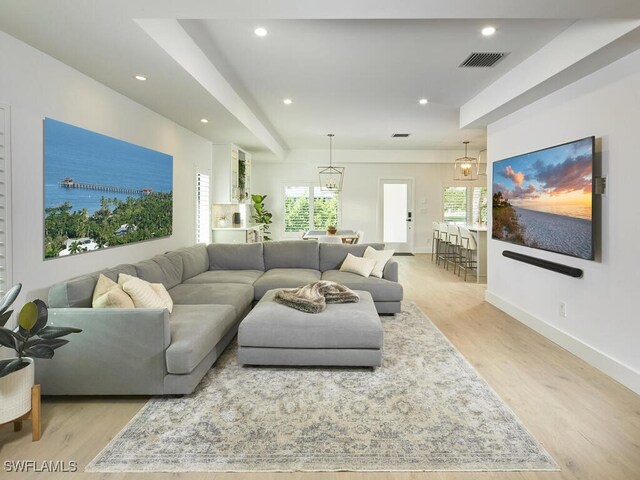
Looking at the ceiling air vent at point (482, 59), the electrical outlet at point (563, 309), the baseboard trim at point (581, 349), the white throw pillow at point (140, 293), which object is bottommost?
the baseboard trim at point (581, 349)

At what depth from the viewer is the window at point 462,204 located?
10938 millimetres

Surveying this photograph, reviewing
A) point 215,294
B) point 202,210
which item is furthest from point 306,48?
point 202,210

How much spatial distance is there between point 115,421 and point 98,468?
1.59 feet

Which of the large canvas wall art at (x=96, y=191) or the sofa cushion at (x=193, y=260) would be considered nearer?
the large canvas wall art at (x=96, y=191)

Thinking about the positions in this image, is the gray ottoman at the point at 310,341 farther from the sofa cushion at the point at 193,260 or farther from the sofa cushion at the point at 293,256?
the sofa cushion at the point at 293,256

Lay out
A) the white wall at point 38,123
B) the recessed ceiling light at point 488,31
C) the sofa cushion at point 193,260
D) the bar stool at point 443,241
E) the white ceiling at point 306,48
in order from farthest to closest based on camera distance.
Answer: the bar stool at point 443,241 → the sofa cushion at point 193,260 → the recessed ceiling light at point 488,31 → the white wall at point 38,123 → the white ceiling at point 306,48

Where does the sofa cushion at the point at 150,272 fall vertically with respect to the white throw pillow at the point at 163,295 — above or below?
above

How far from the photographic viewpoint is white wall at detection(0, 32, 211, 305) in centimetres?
279

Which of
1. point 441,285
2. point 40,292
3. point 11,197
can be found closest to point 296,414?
point 40,292

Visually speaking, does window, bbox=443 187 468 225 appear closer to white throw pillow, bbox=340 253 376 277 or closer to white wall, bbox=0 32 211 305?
white throw pillow, bbox=340 253 376 277

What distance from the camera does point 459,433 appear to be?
7.68 ft

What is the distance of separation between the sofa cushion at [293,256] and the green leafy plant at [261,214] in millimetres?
4434

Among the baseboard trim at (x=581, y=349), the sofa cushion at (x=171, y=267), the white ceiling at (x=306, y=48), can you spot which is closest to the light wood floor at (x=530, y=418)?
the baseboard trim at (x=581, y=349)

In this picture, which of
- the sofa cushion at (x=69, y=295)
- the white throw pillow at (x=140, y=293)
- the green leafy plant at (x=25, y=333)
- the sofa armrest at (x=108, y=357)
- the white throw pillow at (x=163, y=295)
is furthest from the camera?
the white throw pillow at (x=163, y=295)
